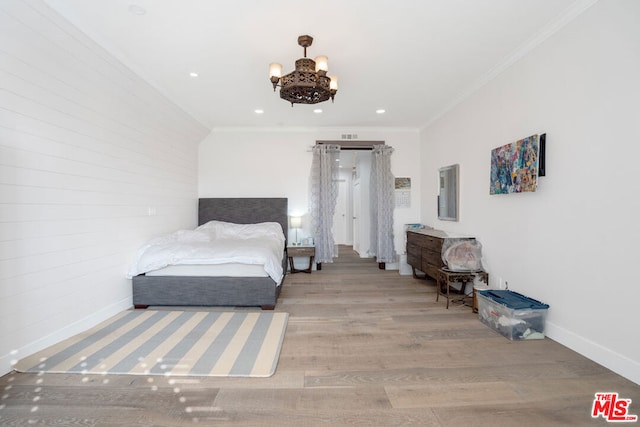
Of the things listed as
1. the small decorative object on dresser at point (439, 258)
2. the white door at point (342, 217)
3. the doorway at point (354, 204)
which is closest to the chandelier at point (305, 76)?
the small decorative object on dresser at point (439, 258)

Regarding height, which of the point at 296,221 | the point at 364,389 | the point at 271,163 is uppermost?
the point at 271,163

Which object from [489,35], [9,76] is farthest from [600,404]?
[9,76]

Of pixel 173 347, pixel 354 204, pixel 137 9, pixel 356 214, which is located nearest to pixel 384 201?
pixel 356 214

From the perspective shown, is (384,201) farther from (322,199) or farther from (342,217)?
(342,217)

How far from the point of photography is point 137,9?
7.11ft

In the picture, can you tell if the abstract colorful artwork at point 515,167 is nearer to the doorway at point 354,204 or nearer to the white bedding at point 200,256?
the white bedding at point 200,256

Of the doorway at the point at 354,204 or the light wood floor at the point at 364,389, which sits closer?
the light wood floor at the point at 364,389

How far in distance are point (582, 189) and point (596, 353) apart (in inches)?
47.7

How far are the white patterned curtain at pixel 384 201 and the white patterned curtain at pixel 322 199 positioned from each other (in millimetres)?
828

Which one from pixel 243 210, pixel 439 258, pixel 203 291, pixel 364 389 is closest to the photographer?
pixel 364 389

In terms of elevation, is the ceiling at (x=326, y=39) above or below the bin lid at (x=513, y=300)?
above

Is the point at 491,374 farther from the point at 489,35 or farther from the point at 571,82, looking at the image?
the point at 489,35

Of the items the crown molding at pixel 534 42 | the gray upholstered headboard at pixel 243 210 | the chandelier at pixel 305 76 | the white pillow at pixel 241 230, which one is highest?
the crown molding at pixel 534 42

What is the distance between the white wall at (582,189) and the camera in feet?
6.15
